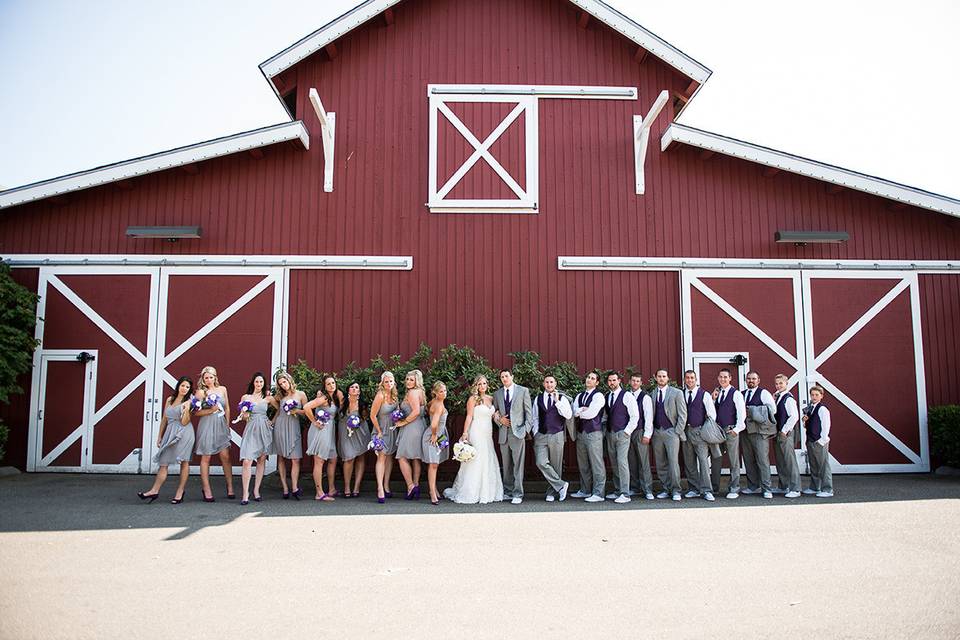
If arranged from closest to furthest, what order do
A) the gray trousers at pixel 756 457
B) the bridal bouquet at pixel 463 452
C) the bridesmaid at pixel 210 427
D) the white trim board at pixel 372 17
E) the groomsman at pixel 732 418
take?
1. the bridesmaid at pixel 210 427
2. the bridal bouquet at pixel 463 452
3. the groomsman at pixel 732 418
4. the gray trousers at pixel 756 457
5. the white trim board at pixel 372 17

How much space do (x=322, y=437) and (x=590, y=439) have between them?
3722mm

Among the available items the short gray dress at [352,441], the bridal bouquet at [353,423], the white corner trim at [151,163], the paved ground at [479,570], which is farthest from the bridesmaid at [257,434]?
the white corner trim at [151,163]

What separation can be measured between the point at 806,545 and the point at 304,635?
4.71 metres

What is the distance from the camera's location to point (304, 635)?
394cm

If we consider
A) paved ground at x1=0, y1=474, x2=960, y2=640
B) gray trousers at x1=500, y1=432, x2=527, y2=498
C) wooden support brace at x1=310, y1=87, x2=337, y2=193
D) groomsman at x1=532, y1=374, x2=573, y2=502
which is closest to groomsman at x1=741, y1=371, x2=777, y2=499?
paved ground at x1=0, y1=474, x2=960, y2=640

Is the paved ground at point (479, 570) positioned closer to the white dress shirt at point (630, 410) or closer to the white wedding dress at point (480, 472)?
the white wedding dress at point (480, 472)

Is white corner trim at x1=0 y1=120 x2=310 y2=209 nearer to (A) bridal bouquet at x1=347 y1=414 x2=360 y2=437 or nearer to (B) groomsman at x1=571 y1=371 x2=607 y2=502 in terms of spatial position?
(A) bridal bouquet at x1=347 y1=414 x2=360 y2=437

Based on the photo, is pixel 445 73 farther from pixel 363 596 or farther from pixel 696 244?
pixel 363 596

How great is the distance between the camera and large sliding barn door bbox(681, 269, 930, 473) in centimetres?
1134

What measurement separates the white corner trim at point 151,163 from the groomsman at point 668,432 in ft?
24.2

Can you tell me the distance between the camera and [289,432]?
29.6 ft

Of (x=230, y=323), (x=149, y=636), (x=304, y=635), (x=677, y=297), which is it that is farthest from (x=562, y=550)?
(x=230, y=323)

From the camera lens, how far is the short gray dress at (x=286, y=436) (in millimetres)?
8992

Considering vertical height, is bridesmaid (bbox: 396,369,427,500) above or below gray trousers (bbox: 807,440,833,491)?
above
